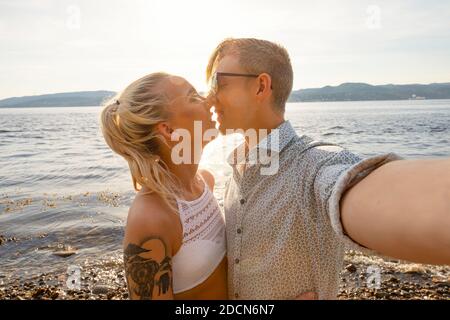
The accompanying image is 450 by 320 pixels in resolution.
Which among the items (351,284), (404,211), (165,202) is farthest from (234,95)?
(351,284)

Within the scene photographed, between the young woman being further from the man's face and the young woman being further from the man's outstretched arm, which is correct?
the man's outstretched arm

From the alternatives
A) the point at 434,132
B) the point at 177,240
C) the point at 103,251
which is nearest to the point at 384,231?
the point at 177,240

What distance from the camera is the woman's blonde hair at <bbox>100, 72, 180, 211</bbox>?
3.24 m

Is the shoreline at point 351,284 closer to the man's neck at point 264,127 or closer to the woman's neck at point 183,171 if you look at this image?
the woman's neck at point 183,171

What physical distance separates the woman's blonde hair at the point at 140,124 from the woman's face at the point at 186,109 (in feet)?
0.21

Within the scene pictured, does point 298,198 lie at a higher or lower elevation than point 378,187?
lower

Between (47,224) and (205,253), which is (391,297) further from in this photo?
(47,224)

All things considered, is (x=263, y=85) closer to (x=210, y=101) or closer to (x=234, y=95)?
(x=234, y=95)

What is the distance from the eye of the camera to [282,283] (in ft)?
8.98

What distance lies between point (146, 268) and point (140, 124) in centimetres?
116

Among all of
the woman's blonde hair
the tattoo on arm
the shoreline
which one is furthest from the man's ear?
the shoreline

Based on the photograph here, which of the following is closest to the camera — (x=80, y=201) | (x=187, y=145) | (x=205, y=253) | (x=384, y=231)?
(x=384, y=231)
